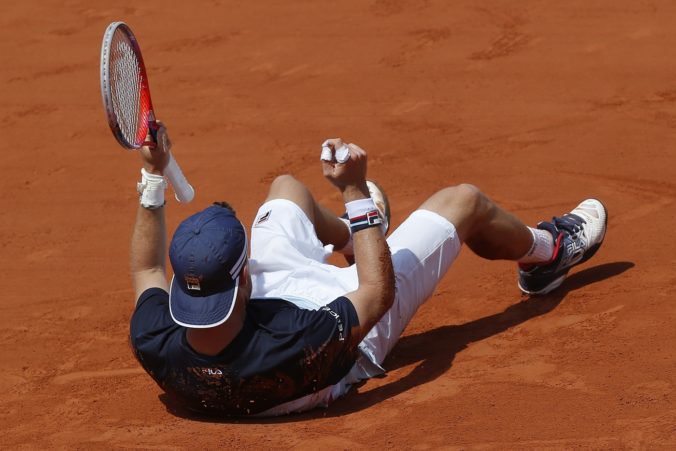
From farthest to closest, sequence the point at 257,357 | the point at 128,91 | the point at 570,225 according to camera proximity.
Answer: the point at 570,225
the point at 128,91
the point at 257,357

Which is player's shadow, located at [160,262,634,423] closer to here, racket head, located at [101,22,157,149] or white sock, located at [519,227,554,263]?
white sock, located at [519,227,554,263]

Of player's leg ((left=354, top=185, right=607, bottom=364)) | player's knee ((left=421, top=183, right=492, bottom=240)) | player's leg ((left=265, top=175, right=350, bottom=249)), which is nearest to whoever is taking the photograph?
player's leg ((left=354, top=185, right=607, bottom=364))

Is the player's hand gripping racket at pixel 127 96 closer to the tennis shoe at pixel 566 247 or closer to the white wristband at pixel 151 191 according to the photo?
the white wristband at pixel 151 191

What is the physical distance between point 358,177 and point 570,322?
52.2 inches

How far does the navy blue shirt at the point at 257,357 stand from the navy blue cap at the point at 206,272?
0.15m

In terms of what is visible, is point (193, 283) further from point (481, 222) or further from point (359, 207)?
point (481, 222)

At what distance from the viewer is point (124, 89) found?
15.6ft

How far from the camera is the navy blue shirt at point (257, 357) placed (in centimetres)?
400

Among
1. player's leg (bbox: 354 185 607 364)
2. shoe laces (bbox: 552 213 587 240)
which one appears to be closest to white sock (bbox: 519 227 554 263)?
player's leg (bbox: 354 185 607 364)

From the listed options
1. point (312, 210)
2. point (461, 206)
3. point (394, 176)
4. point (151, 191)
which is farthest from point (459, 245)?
point (394, 176)

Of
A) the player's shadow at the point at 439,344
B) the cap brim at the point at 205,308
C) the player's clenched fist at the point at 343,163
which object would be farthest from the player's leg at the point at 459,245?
the cap brim at the point at 205,308

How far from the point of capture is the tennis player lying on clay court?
13.0 ft

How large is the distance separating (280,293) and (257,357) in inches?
17.3

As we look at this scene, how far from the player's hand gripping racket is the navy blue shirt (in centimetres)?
73
